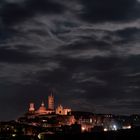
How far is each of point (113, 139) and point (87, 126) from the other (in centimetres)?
9408

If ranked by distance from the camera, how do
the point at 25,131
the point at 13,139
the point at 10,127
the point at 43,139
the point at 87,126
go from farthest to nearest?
the point at 87,126 < the point at 10,127 < the point at 25,131 < the point at 43,139 < the point at 13,139

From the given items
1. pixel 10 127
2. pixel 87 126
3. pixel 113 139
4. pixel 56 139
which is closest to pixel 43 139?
pixel 56 139

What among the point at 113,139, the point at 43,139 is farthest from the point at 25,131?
the point at 113,139

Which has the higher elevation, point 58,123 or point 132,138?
point 58,123

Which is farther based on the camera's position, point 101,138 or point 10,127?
point 10,127

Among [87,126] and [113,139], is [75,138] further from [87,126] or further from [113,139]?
[87,126]

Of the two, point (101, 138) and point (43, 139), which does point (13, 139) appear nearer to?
point (43, 139)

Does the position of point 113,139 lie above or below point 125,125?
below

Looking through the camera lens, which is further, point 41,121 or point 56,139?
point 41,121

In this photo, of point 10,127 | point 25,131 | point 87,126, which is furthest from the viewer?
point 87,126

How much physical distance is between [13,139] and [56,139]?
35.7 feet

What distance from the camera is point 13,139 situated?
93438 millimetres

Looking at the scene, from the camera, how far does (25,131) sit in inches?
5536

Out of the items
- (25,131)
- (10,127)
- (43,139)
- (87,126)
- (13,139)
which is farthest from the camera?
(87,126)
